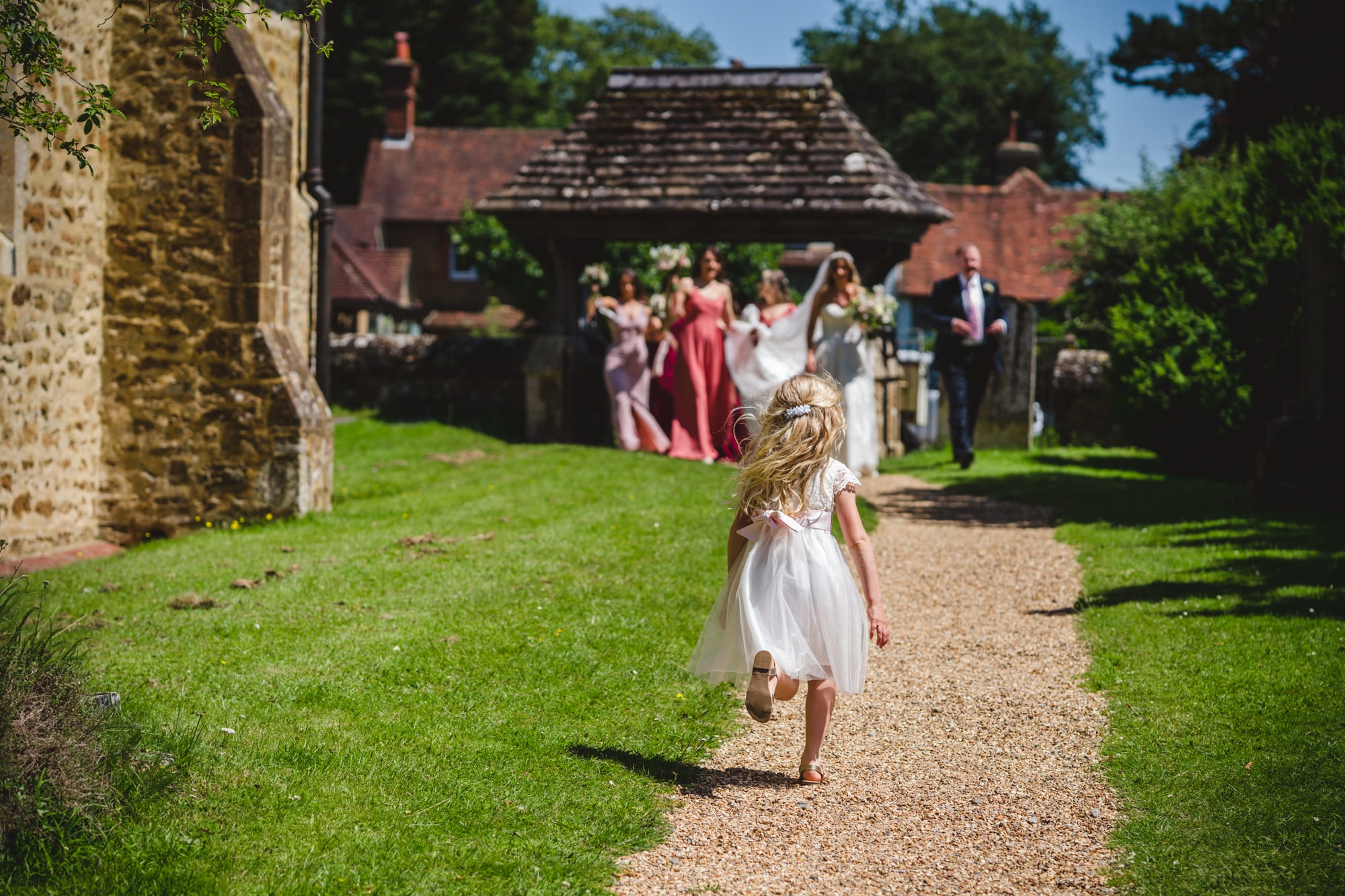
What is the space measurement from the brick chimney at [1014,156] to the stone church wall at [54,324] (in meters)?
39.6

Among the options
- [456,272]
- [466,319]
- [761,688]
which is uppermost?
[456,272]

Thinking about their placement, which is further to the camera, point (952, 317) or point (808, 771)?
point (952, 317)

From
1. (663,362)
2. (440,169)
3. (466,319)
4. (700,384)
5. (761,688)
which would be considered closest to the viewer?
(761,688)

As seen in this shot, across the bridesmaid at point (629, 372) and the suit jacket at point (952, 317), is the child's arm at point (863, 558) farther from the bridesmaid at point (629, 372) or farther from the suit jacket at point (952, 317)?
the bridesmaid at point (629, 372)

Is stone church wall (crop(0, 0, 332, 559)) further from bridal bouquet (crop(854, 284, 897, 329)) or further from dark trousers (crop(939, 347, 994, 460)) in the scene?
dark trousers (crop(939, 347, 994, 460))

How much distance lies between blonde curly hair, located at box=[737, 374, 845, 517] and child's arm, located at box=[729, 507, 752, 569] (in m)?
0.07

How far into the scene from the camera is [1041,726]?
596 centimetres

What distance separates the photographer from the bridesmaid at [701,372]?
52.4 ft

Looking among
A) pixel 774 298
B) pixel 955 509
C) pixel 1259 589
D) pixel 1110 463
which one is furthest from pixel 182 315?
pixel 1110 463

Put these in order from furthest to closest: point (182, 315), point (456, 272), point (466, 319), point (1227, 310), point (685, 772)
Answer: point (456, 272)
point (466, 319)
point (1227, 310)
point (182, 315)
point (685, 772)

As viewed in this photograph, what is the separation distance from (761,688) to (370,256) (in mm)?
40866

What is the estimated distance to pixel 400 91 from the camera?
45875 mm

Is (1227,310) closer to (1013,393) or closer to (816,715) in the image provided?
(1013,393)

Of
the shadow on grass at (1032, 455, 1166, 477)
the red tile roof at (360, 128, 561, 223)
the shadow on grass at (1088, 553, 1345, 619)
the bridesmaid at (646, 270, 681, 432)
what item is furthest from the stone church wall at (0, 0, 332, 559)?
the red tile roof at (360, 128, 561, 223)
